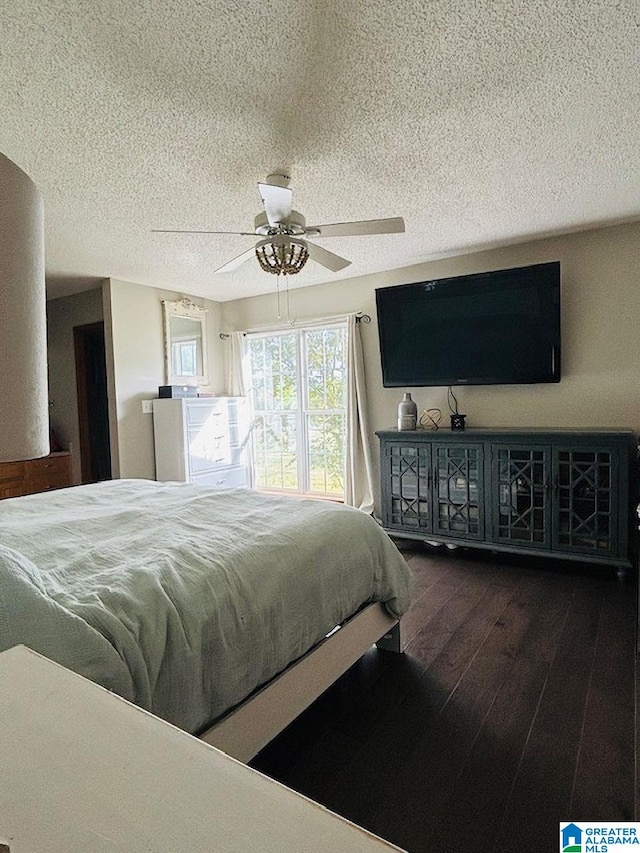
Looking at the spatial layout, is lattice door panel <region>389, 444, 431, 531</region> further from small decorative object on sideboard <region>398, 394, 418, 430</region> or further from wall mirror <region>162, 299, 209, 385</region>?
wall mirror <region>162, 299, 209, 385</region>

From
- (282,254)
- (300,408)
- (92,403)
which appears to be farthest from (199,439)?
(282,254)

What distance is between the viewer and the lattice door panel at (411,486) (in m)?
3.82

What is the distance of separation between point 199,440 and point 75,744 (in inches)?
161

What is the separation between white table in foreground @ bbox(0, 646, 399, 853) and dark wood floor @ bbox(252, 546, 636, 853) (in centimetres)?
113

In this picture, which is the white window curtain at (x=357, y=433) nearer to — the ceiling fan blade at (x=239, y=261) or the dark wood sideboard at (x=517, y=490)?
the dark wood sideboard at (x=517, y=490)

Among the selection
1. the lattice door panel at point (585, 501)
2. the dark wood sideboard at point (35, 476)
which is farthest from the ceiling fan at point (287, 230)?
the dark wood sideboard at point (35, 476)

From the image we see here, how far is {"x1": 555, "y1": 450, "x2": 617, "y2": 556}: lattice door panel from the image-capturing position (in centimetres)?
312

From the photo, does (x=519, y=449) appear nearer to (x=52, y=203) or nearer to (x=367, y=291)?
(x=367, y=291)

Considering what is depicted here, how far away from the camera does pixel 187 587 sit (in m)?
1.40

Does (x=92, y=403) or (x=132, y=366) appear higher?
(x=132, y=366)

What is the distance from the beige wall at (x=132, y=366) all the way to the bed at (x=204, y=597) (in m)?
2.02

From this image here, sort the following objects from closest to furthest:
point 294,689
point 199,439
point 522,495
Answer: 1. point 294,689
2. point 522,495
3. point 199,439

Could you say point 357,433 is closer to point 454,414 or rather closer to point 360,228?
point 454,414

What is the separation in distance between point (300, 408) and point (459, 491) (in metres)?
2.05
